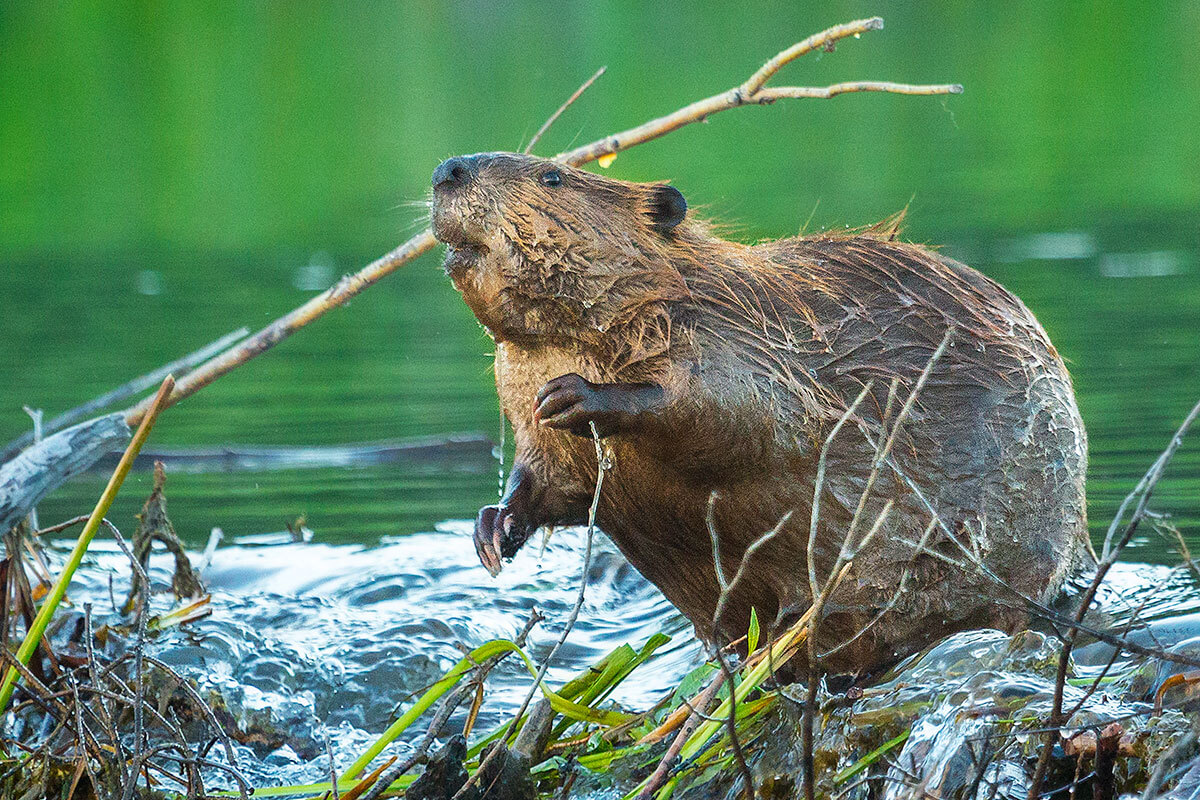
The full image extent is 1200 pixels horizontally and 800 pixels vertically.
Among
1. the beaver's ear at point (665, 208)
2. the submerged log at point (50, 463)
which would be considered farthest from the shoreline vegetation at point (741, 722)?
the beaver's ear at point (665, 208)

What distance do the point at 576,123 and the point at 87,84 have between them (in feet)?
26.2

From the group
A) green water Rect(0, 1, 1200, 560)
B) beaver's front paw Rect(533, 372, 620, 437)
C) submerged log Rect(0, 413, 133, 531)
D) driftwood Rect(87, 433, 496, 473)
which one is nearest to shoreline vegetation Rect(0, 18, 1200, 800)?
submerged log Rect(0, 413, 133, 531)

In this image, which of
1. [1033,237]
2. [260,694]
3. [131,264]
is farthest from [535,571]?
[131,264]

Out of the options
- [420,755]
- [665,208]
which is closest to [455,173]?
[665,208]

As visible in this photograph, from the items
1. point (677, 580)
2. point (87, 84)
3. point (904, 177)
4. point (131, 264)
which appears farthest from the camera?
point (87, 84)

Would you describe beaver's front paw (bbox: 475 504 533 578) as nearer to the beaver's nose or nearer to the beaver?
the beaver

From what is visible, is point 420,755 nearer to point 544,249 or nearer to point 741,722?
point 741,722

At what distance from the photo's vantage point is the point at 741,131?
18.0m

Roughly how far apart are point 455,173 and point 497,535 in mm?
645

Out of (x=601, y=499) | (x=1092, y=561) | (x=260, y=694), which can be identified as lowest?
(x=260, y=694)

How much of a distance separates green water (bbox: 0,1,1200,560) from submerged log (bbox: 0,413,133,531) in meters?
0.67

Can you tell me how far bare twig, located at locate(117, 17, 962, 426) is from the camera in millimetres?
3361

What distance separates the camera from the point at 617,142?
12.0 feet

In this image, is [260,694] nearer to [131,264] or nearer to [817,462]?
[817,462]
